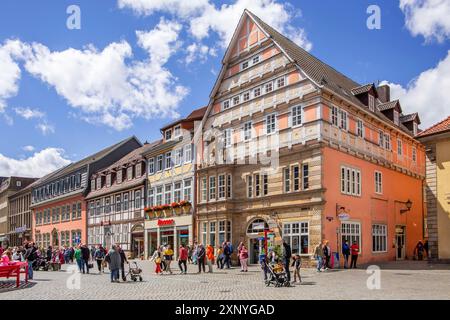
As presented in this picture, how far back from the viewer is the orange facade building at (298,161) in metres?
28.8

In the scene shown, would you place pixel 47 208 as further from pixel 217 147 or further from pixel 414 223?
pixel 414 223

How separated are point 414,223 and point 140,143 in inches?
1386

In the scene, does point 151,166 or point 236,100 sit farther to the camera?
point 151,166

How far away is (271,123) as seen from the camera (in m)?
31.7

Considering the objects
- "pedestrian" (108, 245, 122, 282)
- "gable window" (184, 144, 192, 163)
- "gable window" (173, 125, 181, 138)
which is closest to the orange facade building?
"gable window" (184, 144, 192, 163)

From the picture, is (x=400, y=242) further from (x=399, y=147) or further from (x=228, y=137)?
(x=228, y=137)

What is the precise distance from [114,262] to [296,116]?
14137 mm

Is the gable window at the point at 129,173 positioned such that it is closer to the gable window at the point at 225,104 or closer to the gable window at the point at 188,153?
the gable window at the point at 188,153

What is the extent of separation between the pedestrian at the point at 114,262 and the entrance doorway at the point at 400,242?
20.6 metres

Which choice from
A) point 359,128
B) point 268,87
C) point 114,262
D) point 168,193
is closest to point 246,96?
point 268,87

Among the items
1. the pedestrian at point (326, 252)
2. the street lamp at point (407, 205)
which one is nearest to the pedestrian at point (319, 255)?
the pedestrian at point (326, 252)

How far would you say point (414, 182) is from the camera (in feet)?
125
